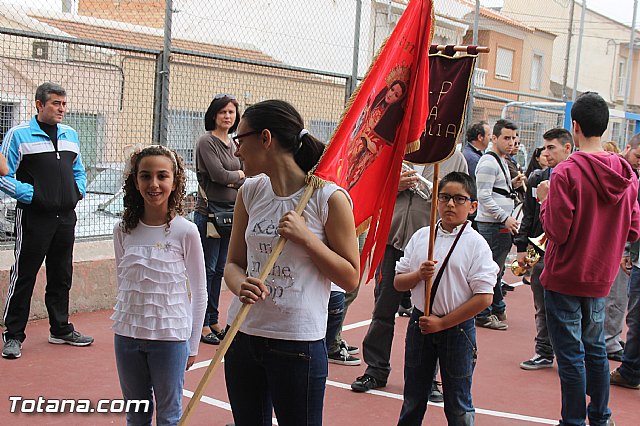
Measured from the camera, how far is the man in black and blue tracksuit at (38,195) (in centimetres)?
648

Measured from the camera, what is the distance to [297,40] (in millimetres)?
9750

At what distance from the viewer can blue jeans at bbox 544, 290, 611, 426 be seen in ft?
16.5

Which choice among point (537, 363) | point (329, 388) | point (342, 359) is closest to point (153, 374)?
point (329, 388)

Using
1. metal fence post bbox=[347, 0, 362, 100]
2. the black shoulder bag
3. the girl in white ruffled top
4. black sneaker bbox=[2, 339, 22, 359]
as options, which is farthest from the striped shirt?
the girl in white ruffled top

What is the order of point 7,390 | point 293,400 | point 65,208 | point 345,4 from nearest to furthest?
1. point 293,400
2. point 7,390
3. point 65,208
4. point 345,4

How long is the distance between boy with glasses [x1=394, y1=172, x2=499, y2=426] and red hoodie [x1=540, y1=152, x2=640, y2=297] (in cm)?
65

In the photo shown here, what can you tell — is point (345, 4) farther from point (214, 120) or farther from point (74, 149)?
point (74, 149)

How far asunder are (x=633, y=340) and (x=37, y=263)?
496 centimetres

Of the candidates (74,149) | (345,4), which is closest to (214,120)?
(74,149)

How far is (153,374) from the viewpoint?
3.85m

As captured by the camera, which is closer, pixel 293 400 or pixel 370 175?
pixel 293 400

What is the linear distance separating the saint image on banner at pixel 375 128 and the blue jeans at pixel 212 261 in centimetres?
377

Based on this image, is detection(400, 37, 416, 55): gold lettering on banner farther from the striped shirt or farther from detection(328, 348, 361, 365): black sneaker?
the striped shirt

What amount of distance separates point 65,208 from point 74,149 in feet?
1.67
